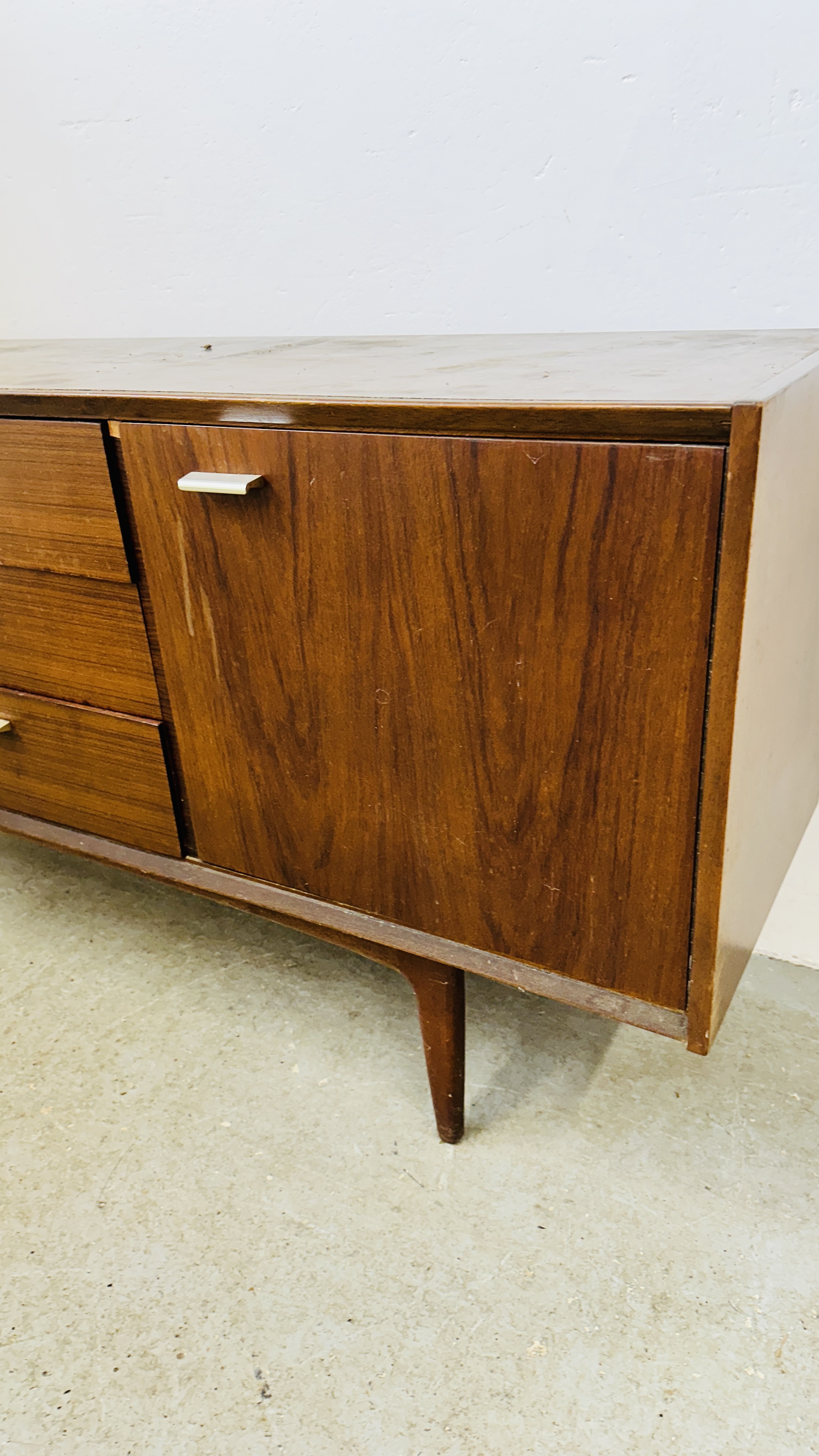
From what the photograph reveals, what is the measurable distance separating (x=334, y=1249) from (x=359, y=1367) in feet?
0.35

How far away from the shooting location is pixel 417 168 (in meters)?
1.15

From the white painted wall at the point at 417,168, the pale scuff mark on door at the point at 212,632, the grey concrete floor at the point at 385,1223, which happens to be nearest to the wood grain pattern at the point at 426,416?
the pale scuff mark on door at the point at 212,632

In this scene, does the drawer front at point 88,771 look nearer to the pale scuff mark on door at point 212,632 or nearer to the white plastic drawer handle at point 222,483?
the pale scuff mark on door at point 212,632

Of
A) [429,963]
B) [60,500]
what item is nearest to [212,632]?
[60,500]

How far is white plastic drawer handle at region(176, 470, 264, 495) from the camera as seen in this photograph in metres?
0.75

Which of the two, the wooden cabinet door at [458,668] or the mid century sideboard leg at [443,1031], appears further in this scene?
the mid century sideboard leg at [443,1031]

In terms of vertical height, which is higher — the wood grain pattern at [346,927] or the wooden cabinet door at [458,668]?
the wooden cabinet door at [458,668]

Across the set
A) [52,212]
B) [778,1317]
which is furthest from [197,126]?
[778,1317]

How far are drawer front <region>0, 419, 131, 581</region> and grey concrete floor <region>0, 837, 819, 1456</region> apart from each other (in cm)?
54

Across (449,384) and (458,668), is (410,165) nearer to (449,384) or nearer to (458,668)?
(449,384)

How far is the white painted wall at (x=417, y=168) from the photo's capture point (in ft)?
3.25

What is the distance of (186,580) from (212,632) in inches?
1.9

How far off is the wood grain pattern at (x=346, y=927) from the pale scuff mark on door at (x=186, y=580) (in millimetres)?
259

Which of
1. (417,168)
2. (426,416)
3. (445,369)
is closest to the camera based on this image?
(426,416)
